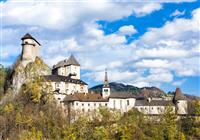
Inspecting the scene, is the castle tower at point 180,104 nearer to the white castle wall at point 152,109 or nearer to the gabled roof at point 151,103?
the gabled roof at point 151,103

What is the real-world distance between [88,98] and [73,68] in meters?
13.5

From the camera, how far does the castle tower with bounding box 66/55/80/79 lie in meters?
94.5

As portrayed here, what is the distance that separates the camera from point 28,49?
8725 cm

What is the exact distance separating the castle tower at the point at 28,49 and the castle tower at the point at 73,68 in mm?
9612

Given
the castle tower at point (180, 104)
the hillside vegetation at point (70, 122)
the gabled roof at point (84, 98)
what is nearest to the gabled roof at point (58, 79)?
the hillside vegetation at point (70, 122)

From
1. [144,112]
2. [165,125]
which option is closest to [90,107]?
[144,112]

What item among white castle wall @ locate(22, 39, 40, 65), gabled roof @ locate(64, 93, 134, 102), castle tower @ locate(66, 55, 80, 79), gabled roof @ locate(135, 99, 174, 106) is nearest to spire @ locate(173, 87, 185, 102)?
gabled roof @ locate(135, 99, 174, 106)

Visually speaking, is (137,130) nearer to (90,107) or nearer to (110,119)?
(110,119)

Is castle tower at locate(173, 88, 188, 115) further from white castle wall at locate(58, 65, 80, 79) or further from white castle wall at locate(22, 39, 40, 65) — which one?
white castle wall at locate(22, 39, 40, 65)

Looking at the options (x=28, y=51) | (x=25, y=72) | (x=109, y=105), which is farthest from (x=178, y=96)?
(x=28, y=51)

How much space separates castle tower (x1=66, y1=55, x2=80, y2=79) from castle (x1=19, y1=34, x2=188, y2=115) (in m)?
3.39

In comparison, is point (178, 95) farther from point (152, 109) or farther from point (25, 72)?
point (25, 72)

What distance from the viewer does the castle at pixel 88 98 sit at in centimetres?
8262

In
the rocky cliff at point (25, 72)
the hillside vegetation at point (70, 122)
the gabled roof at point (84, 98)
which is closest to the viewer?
the hillside vegetation at point (70, 122)
